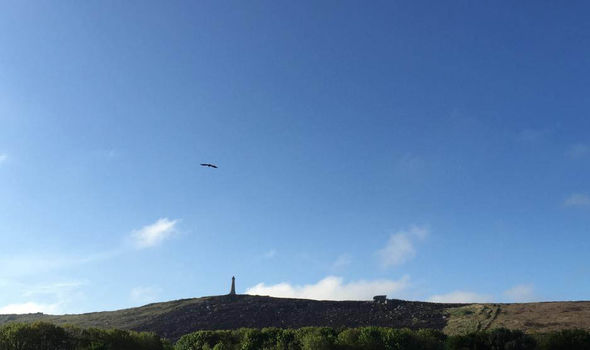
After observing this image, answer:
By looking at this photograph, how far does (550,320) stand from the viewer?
5369 cm

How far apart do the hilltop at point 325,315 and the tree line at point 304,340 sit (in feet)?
71.5

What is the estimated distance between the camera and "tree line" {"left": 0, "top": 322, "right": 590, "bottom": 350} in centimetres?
2908

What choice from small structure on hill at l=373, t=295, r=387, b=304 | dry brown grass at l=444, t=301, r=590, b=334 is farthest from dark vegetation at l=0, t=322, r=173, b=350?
small structure on hill at l=373, t=295, r=387, b=304

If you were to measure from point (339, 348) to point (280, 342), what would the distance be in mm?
4419

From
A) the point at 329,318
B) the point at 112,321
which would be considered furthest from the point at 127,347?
the point at 112,321

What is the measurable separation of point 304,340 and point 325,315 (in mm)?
36353

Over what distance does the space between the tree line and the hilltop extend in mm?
21805

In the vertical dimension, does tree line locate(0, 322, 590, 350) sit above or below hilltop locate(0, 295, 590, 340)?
below

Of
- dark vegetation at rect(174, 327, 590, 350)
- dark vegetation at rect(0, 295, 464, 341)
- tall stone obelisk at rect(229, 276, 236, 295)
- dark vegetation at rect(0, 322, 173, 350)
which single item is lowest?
dark vegetation at rect(174, 327, 590, 350)

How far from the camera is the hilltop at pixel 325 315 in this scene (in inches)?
2185

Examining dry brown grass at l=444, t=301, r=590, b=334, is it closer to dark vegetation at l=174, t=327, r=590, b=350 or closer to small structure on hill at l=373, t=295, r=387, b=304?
small structure on hill at l=373, t=295, r=387, b=304

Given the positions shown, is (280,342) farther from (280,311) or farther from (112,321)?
(112,321)

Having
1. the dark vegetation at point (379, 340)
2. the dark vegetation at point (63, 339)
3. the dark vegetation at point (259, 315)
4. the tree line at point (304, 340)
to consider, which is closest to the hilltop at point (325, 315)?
the dark vegetation at point (259, 315)

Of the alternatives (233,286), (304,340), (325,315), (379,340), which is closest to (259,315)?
(325,315)
